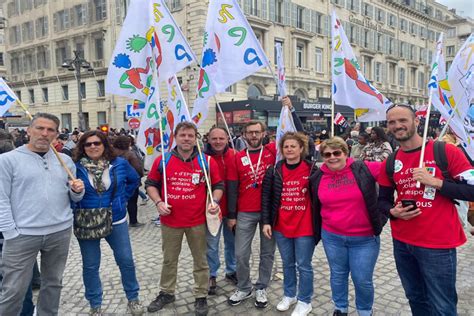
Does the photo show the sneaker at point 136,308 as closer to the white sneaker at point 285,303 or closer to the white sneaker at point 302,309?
the white sneaker at point 285,303

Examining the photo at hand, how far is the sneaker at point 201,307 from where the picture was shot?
11.6ft

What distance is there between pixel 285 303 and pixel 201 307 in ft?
2.78

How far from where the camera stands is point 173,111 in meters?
4.36

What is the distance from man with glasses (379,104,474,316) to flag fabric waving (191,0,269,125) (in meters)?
1.99

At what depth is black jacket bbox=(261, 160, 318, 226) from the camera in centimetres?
345

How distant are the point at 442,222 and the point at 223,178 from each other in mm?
2149

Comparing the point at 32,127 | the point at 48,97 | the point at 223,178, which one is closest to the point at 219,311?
the point at 223,178

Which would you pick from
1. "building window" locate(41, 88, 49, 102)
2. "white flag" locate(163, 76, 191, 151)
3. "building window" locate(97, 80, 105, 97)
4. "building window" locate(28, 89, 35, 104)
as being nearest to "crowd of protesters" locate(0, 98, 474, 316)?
"white flag" locate(163, 76, 191, 151)

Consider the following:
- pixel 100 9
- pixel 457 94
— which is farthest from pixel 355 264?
pixel 100 9

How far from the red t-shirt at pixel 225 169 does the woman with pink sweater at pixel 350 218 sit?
0.96 meters

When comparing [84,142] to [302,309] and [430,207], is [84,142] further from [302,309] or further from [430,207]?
[430,207]

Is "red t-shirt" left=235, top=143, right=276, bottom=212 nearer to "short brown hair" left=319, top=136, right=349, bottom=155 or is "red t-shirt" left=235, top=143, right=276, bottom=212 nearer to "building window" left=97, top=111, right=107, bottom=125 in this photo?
"short brown hair" left=319, top=136, right=349, bottom=155

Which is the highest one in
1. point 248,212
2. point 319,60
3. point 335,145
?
point 319,60

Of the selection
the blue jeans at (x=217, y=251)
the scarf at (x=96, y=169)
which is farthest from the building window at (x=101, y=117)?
the scarf at (x=96, y=169)
